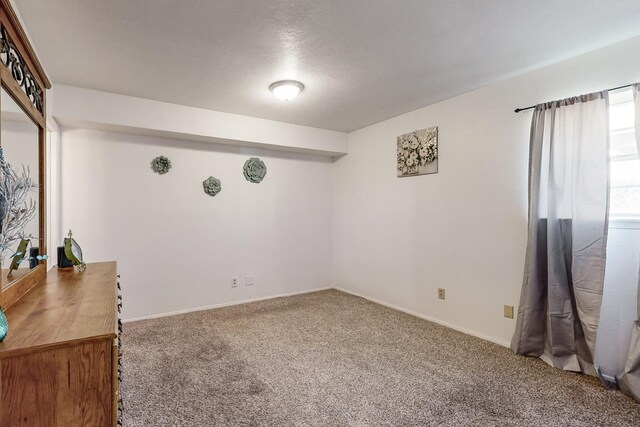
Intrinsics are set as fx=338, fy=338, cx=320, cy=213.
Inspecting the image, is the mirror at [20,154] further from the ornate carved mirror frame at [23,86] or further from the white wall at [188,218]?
the white wall at [188,218]

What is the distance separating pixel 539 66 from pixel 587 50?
0.98 feet

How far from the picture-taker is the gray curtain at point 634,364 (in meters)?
1.99

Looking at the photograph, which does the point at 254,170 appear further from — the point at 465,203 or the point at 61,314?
the point at 61,314

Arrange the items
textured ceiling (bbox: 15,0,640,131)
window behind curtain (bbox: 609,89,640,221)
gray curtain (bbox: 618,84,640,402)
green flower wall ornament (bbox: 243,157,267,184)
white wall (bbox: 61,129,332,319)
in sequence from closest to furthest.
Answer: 1. textured ceiling (bbox: 15,0,640,131)
2. gray curtain (bbox: 618,84,640,402)
3. window behind curtain (bbox: 609,89,640,221)
4. white wall (bbox: 61,129,332,319)
5. green flower wall ornament (bbox: 243,157,267,184)

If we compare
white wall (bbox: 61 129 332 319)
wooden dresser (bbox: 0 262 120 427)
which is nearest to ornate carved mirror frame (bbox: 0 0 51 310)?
wooden dresser (bbox: 0 262 120 427)

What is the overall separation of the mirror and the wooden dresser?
15.1 inches

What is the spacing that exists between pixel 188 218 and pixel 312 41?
8.02 ft

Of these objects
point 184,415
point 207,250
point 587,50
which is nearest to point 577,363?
point 587,50

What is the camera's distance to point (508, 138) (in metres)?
2.78

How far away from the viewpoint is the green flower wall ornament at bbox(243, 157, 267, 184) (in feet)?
13.5

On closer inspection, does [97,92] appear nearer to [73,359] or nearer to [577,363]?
[73,359]

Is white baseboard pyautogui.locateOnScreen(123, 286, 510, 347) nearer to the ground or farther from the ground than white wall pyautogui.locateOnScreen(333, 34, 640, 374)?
nearer to the ground

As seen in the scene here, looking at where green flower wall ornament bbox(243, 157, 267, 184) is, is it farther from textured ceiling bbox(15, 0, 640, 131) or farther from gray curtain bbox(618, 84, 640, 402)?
gray curtain bbox(618, 84, 640, 402)

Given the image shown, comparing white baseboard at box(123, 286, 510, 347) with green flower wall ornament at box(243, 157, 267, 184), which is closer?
white baseboard at box(123, 286, 510, 347)
